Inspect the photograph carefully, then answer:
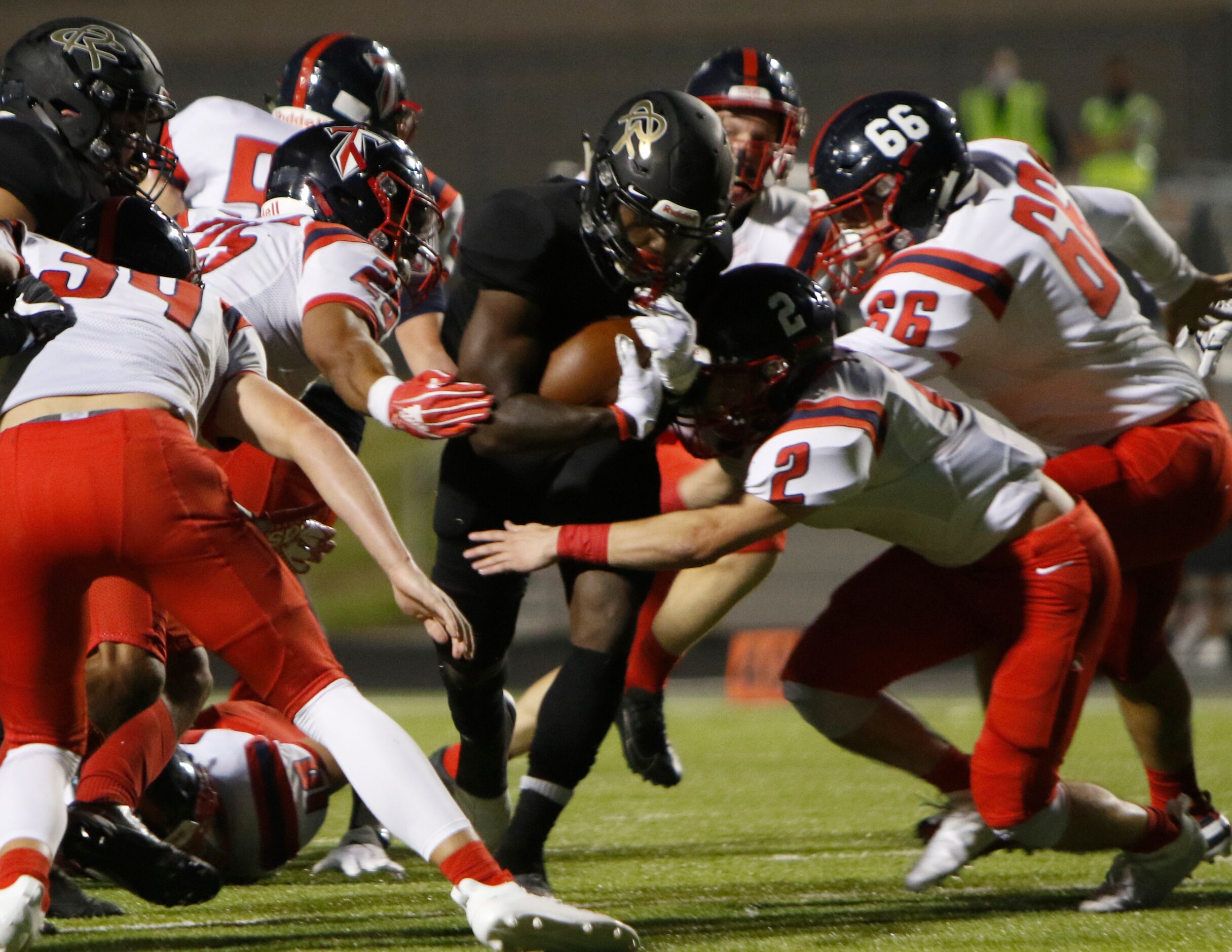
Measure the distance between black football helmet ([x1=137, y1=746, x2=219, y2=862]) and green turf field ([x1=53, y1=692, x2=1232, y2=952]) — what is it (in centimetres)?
14

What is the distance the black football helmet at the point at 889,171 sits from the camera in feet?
12.3

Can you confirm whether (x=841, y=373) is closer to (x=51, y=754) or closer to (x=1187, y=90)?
(x=51, y=754)

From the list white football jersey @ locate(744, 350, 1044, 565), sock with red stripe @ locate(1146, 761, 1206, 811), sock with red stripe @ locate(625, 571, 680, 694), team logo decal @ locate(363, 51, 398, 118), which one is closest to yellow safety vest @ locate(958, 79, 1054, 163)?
team logo decal @ locate(363, 51, 398, 118)

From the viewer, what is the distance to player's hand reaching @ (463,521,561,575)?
10.3 ft

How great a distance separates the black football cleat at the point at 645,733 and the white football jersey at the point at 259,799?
A: 39.0 inches

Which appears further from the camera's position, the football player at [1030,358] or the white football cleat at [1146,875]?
the football player at [1030,358]

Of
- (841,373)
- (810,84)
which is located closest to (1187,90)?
(810,84)

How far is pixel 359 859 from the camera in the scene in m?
3.88

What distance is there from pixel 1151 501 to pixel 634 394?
1.34m

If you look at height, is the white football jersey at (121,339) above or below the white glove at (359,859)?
above

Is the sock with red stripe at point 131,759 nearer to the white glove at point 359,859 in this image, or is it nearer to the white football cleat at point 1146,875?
the white glove at point 359,859

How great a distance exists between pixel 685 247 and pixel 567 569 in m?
0.71

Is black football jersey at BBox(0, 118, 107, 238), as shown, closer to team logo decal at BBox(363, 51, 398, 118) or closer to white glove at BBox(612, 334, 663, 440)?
white glove at BBox(612, 334, 663, 440)

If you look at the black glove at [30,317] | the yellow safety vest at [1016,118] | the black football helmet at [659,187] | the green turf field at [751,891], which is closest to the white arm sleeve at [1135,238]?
the black football helmet at [659,187]
